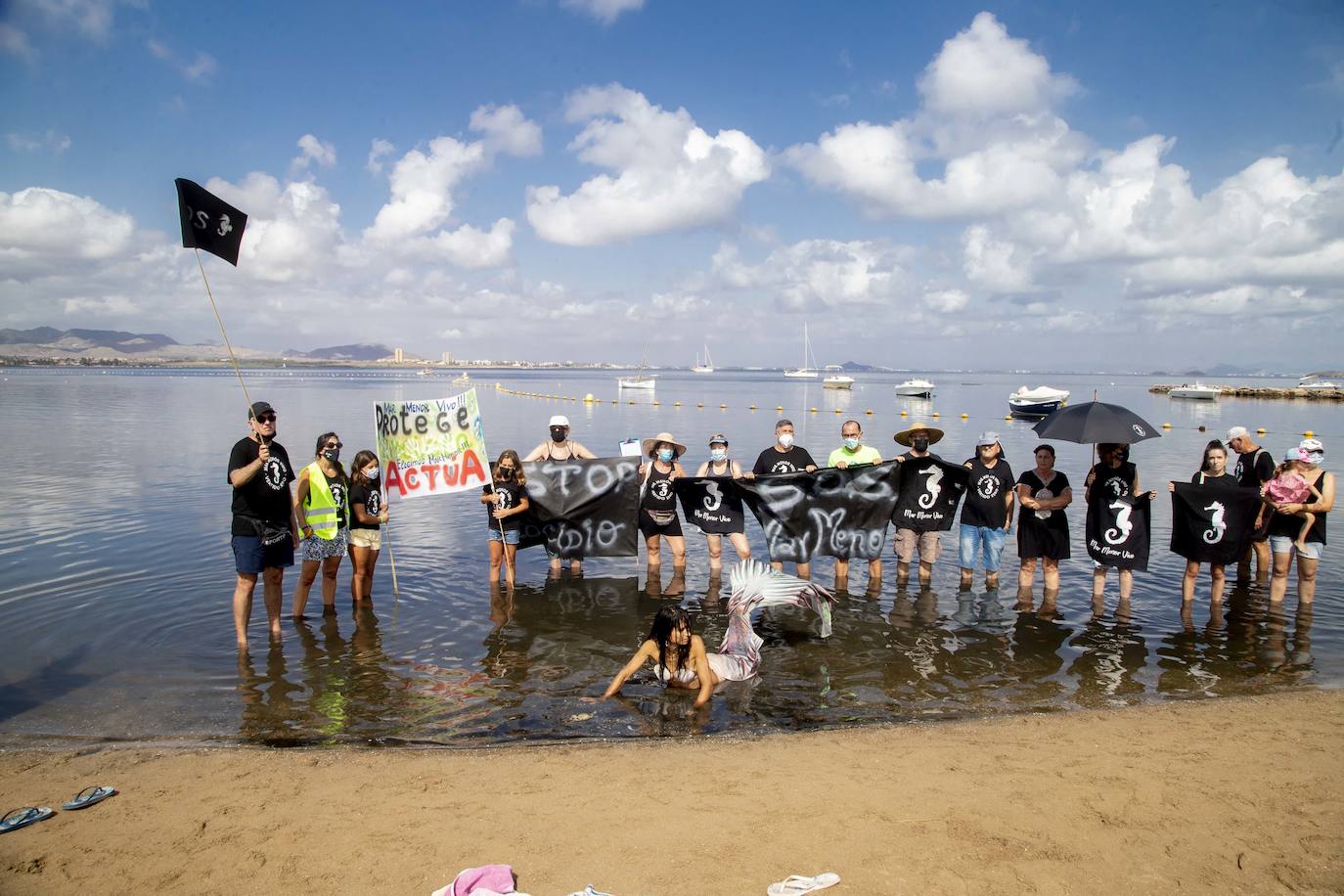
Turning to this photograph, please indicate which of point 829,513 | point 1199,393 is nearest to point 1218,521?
point 829,513

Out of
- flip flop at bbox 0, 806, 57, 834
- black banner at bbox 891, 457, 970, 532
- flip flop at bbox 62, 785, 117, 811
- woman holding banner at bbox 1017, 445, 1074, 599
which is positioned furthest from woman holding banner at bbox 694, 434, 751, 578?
flip flop at bbox 0, 806, 57, 834

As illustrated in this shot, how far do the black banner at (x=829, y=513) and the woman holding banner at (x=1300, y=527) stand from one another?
4839mm

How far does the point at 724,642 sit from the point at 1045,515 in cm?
481

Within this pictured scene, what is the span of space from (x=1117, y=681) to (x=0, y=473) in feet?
86.1

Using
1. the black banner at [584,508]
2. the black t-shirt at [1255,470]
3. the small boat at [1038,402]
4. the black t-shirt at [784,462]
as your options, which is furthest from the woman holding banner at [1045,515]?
the small boat at [1038,402]

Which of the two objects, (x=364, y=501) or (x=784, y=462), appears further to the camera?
(x=784, y=462)

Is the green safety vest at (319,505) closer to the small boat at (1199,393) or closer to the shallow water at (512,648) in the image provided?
the shallow water at (512,648)

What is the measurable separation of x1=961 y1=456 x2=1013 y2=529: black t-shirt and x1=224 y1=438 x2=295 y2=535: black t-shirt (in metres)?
8.52

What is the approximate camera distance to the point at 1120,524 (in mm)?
9883

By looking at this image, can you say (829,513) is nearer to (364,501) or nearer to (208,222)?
(364,501)

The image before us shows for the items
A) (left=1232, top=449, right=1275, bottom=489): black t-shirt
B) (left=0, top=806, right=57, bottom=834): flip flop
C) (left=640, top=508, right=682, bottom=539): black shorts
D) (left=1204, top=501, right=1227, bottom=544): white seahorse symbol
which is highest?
(left=1232, top=449, right=1275, bottom=489): black t-shirt

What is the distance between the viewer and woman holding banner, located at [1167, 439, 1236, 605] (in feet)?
32.8

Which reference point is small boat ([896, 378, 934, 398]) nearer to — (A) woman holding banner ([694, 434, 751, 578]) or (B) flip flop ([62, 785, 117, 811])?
(A) woman holding banner ([694, 434, 751, 578])

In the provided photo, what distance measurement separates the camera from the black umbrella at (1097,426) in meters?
8.85
